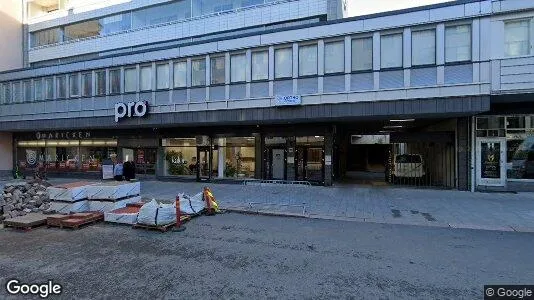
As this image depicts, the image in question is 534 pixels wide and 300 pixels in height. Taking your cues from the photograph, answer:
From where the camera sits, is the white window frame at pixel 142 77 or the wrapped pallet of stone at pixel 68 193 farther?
the white window frame at pixel 142 77

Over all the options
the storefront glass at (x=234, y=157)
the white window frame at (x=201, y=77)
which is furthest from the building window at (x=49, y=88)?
the storefront glass at (x=234, y=157)

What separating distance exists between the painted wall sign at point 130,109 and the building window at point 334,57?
34.5ft

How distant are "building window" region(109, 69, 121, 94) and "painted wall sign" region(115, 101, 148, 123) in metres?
1.14

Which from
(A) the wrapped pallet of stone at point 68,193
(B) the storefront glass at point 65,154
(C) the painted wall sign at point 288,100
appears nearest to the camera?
(A) the wrapped pallet of stone at point 68,193

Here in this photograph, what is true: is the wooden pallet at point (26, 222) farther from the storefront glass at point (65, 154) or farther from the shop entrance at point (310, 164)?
the storefront glass at point (65, 154)

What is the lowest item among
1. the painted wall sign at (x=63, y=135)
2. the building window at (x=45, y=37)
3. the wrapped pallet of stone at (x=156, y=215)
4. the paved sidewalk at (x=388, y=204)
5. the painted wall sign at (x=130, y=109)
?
the paved sidewalk at (x=388, y=204)

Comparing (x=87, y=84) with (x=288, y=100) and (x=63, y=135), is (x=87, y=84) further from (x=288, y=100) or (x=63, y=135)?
(x=288, y=100)

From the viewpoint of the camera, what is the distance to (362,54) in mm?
14789

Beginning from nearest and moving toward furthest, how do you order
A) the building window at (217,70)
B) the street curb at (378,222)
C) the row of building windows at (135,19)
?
the street curb at (378,222)
the building window at (217,70)
the row of building windows at (135,19)

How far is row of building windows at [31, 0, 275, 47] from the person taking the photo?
937 inches

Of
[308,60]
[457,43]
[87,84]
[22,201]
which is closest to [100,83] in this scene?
[87,84]

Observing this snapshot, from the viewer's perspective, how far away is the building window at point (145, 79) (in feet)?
62.7

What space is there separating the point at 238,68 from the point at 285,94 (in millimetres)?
3069

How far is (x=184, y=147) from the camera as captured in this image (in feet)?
66.2
